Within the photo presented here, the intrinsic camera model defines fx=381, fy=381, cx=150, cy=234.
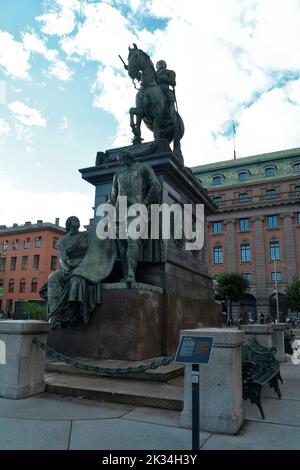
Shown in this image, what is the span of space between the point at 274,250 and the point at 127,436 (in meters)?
61.1

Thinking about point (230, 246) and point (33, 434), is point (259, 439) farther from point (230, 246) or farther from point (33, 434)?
point (230, 246)

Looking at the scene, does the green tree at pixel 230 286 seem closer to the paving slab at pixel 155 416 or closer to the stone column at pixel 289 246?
the stone column at pixel 289 246

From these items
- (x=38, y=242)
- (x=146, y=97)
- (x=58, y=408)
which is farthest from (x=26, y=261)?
(x=58, y=408)

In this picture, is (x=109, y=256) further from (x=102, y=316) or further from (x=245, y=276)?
(x=245, y=276)

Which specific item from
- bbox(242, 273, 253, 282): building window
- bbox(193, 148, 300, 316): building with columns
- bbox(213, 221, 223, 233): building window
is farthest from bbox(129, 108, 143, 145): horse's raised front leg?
bbox(213, 221, 223, 233): building window

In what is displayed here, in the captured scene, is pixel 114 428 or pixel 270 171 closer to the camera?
pixel 114 428

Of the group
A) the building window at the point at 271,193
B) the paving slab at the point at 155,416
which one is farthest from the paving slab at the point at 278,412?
the building window at the point at 271,193

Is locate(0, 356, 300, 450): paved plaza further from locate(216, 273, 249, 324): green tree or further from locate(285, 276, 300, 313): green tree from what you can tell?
locate(216, 273, 249, 324): green tree

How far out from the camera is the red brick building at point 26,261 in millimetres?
67188

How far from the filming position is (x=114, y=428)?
13.7ft

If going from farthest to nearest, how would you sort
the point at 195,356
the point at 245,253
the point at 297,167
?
1. the point at 297,167
2. the point at 245,253
3. the point at 195,356

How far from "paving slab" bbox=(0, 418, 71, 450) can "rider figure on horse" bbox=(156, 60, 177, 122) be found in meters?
9.18
